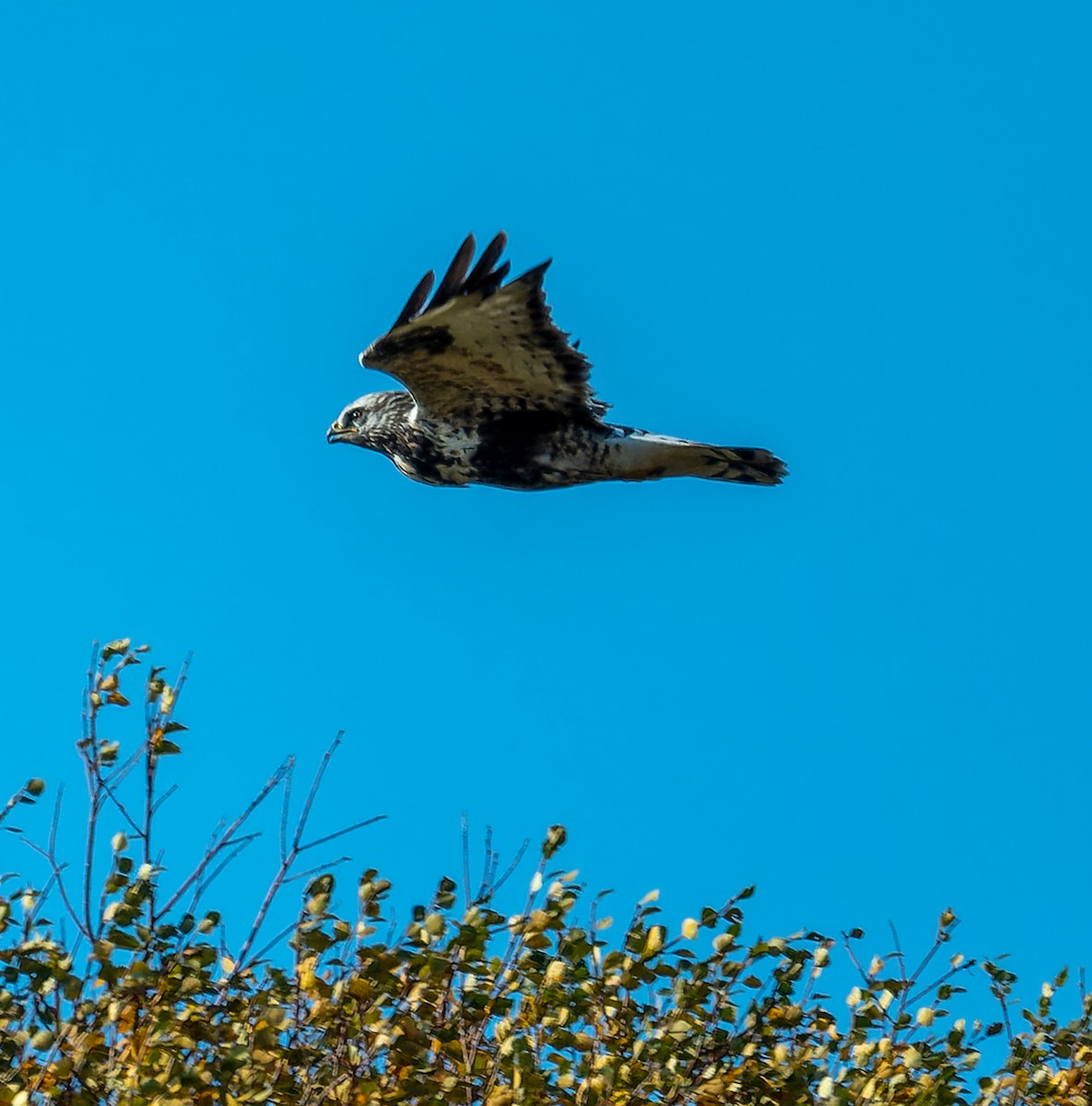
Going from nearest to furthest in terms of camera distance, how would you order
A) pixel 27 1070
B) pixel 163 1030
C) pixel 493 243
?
pixel 163 1030, pixel 27 1070, pixel 493 243

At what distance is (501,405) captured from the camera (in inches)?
332

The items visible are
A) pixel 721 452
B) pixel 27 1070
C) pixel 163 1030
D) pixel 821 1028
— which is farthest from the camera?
pixel 721 452

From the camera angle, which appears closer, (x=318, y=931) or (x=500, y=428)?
(x=318, y=931)

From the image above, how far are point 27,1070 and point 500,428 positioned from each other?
4.32 m

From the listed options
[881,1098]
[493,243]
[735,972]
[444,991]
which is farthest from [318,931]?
[493,243]

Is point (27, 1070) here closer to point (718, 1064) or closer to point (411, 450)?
point (718, 1064)

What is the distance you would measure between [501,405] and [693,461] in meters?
0.98

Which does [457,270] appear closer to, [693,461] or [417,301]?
[417,301]

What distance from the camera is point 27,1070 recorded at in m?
4.98

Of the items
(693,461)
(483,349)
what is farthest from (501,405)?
(693,461)

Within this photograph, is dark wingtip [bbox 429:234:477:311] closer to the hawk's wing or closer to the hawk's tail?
the hawk's wing

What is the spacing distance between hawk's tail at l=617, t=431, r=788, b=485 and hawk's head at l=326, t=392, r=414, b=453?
120 centimetres

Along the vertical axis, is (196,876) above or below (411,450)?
below

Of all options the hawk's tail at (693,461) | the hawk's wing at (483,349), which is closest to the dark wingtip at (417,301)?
the hawk's wing at (483,349)
